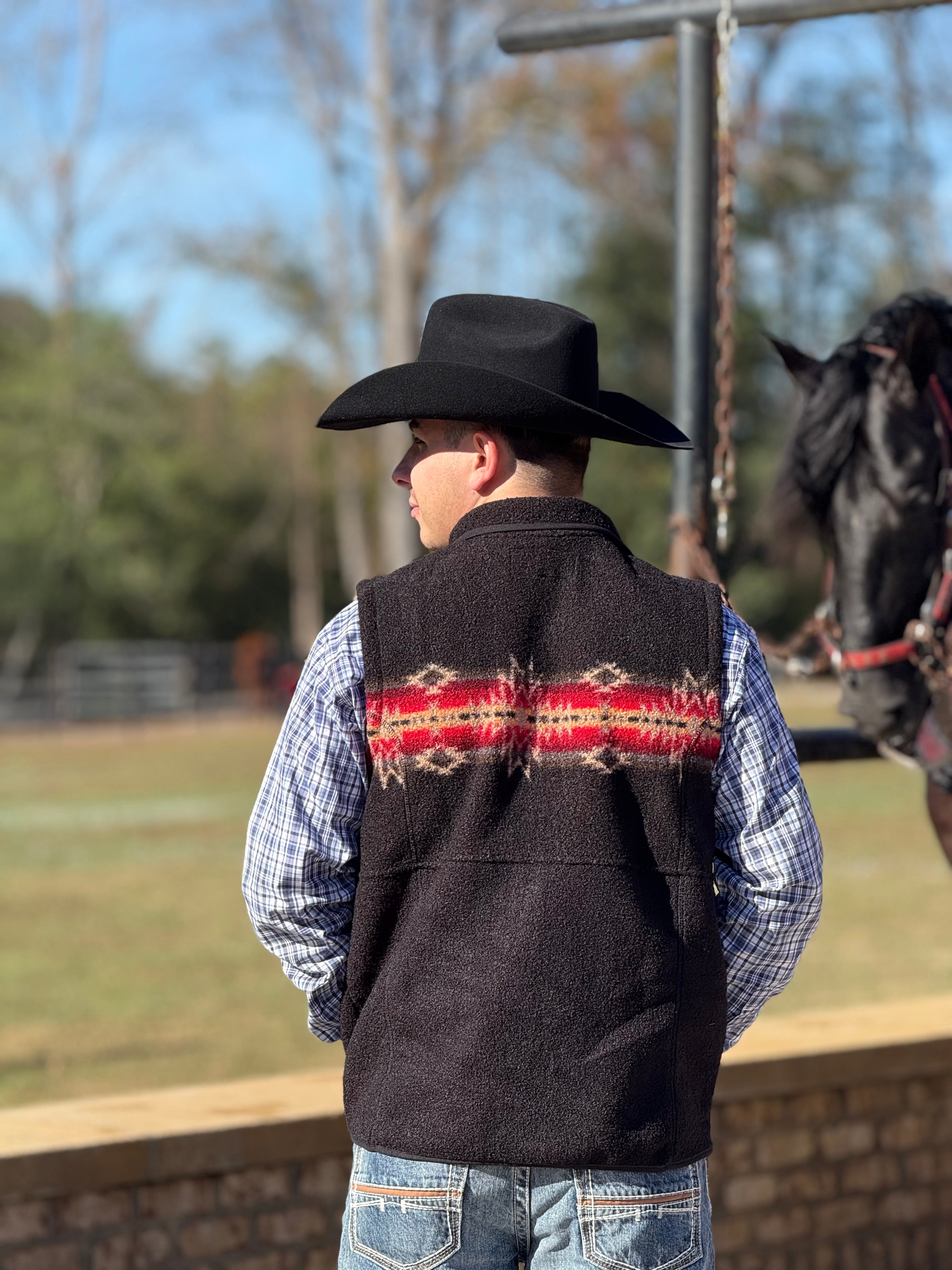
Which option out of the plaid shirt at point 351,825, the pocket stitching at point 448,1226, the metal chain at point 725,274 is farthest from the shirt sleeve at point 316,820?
the metal chain at point 725,274

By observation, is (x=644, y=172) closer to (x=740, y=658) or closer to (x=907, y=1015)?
(x=907, y=1015)

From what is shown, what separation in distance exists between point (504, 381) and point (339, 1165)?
2.09m

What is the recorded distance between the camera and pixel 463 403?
1.87 metres

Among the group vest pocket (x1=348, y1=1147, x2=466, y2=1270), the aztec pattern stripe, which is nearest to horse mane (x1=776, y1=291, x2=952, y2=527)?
the aztec pattern stripe

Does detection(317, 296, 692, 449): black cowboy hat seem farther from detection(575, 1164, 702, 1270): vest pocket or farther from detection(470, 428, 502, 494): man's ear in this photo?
detection(575, 1164, 702, 1270): vest pocket

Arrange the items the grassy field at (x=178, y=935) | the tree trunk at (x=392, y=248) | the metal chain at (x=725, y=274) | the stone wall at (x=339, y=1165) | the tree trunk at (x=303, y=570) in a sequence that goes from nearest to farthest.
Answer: the stone wall at (x=339, y=1165) < the metal chain at (x=725, y=274) < the grassy field at (x=178, y=935) < the tree trunk at (x=392, y=248) < the tree trunk at (x=303, y=570)

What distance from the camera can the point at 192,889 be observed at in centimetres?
1132

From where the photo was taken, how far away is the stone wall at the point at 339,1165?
3.09m

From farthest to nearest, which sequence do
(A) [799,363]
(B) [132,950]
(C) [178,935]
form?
1. (C) [178,935]
2. (B) [132,950]
3. (A) [799,363]

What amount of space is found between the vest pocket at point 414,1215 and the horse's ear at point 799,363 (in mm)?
2519

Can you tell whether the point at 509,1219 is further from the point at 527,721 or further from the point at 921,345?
the point at 921,345

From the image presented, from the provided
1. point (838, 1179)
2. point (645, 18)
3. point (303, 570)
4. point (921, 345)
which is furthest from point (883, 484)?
point (303, 570)

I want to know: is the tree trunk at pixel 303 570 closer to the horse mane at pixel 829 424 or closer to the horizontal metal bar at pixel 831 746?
the horse mane at pixel 829 424

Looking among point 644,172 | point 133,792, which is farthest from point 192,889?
point 644,172
